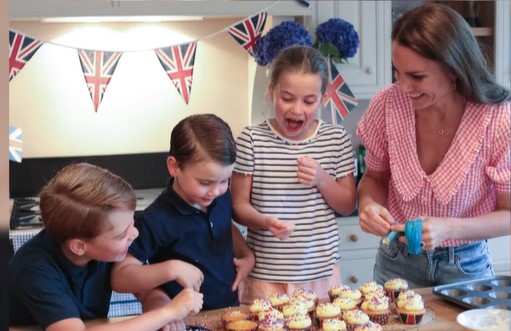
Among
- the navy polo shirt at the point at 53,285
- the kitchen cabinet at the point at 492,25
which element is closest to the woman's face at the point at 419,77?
the navy polo shirt at the point at 53,285

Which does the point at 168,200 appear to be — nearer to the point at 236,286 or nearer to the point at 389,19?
the point at 236,286

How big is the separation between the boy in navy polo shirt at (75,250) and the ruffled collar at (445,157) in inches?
22.8

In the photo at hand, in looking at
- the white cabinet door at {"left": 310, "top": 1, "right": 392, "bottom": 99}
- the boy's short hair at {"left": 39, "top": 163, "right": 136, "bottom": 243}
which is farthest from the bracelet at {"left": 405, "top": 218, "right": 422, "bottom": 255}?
the white cabinet door at {"left": 310, "top": 1, "right": 392, "bottom": 99}

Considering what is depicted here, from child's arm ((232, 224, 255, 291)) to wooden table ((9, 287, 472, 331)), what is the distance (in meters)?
0.16

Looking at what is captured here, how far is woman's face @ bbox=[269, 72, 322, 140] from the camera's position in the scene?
1.61m

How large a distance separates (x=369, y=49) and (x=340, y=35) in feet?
0.93

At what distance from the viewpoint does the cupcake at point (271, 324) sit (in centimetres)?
134

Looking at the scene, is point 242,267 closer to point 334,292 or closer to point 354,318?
point 334,292

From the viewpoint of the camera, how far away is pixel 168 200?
1.52 meters

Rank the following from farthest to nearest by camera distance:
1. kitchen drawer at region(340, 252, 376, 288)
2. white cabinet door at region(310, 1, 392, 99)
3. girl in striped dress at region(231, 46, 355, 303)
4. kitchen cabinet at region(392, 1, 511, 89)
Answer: kitchen cabinet at region(392, 1, 511, 89), white cabinet door at region(310, 1, 392, 99), kitchen drawer at region(340, 252, 376, 288), girl in striped dress at region(231, 46, 355, 303)

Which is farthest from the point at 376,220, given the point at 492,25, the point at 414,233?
the point at 492,25

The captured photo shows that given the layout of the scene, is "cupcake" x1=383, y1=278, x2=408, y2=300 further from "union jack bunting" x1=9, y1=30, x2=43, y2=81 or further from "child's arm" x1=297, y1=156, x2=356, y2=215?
"union jack bunting" x1=9, y1=30, x2=43, y2=81

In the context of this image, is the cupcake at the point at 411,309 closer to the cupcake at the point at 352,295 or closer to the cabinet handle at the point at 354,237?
the cupcake at the point at 352,295

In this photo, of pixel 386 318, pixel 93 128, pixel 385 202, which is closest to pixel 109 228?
pixel 386 318
